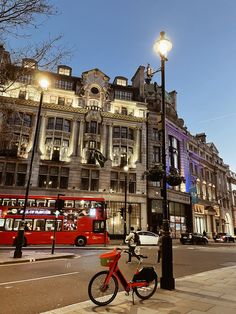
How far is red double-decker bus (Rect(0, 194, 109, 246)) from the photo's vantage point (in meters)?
21.5

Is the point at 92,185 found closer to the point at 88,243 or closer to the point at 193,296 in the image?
the point at 88,243

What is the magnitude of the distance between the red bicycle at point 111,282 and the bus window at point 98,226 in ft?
58.5

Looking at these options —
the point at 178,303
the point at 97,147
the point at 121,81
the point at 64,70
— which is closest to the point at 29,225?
the point at 97,147

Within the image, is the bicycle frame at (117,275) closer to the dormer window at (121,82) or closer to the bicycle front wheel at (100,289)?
the bicycle front wheel at (100,289)

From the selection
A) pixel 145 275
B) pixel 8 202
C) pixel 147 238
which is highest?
pixel 8 202

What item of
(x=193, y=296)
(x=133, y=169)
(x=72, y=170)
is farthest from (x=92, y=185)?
(x=193, y=296)

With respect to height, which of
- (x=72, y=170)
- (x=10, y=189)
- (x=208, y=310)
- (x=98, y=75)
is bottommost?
(x=208, y=310)

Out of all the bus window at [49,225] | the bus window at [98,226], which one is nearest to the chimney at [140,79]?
the bus window at [98,226]

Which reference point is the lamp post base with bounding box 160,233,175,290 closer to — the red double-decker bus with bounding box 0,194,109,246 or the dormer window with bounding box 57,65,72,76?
the red double-decker bus with bounding box 0,194,109,246

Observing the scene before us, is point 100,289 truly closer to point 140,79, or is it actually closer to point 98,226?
point 98,226

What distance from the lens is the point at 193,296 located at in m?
5.96

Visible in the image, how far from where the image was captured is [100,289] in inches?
210

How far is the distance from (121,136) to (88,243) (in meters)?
19.3

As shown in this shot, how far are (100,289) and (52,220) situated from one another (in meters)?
17.8
